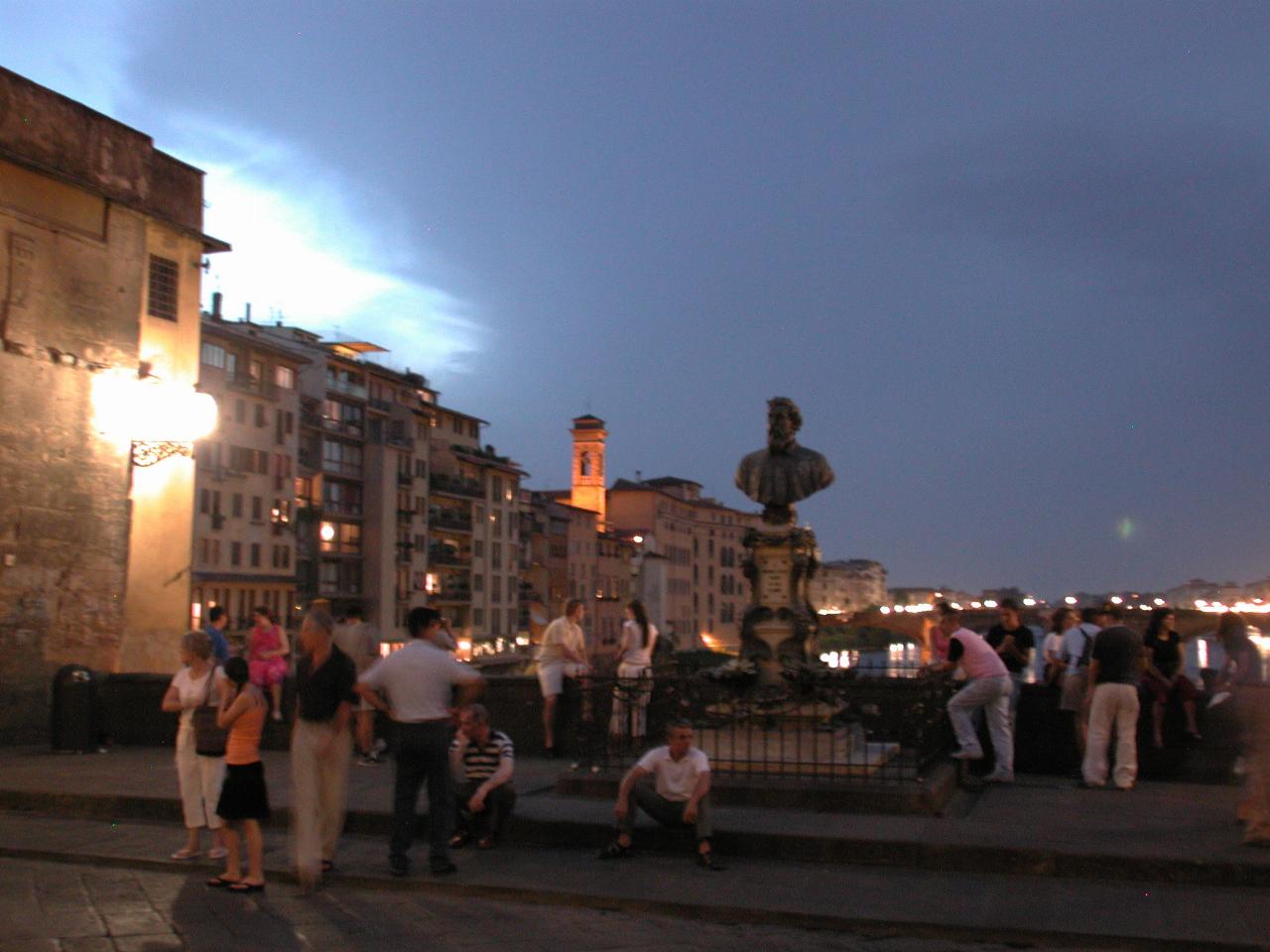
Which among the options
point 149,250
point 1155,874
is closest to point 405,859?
point 1155,874

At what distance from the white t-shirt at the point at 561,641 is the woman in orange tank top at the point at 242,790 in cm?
578

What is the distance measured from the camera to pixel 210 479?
192 ft

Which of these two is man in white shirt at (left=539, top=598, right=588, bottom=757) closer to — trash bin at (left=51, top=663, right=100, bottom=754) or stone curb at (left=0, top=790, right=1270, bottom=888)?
stone curb at (left=0, top=790, right=1270, bottom=888)

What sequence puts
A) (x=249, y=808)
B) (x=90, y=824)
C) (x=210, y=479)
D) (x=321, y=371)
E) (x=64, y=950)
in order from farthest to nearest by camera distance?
(x=321, y=371) < (x=210, y=479) < (x=90, y=824) < (x=249, y=808) < (x=64, y=950)

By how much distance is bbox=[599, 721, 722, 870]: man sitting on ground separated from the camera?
398 inches

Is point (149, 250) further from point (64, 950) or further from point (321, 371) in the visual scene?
point (321, 371)

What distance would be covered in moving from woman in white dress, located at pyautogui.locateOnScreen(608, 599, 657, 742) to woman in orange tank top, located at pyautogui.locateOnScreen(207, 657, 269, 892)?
4335mm

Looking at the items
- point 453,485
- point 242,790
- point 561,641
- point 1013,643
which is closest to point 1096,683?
point 1013,643

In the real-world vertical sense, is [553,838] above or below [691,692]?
below

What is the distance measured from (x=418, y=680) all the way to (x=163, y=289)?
13.7m

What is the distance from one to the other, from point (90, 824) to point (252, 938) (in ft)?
15.7

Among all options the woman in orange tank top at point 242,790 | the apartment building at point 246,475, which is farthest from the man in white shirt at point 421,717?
the apartment building at point 246,475

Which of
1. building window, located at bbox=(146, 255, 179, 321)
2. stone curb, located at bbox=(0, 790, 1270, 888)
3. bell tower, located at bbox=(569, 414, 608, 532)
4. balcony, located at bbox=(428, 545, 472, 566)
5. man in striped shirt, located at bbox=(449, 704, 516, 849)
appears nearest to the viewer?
stone curb, located at bbox=(0, 790, 1270, 888)

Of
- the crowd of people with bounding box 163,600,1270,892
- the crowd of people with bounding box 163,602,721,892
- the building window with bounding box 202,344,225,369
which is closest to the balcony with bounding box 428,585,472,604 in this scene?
the building window with bounding box 202,344,225,369
